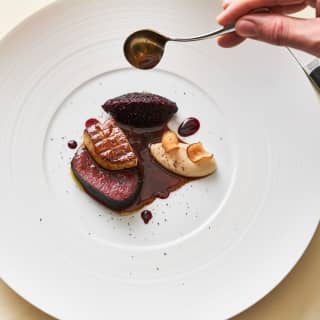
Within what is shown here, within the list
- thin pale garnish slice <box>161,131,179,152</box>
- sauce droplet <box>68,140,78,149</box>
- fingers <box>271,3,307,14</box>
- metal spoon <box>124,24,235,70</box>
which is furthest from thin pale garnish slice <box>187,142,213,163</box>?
fingers <box>271,3,307,14</box>

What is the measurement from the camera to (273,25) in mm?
1812

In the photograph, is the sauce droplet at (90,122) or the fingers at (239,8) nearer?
the fingers at (239,8)

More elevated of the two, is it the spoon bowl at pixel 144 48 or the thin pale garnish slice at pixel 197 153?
the spoon bowl at pixel 144 48

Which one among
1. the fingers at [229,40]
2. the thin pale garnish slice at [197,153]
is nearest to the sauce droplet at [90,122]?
the thin pale garnish slice at [197,153]

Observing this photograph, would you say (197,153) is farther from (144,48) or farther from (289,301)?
(289,301)

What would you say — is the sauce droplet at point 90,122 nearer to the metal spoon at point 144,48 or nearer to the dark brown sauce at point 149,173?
the dark brown sauce at point 149,173

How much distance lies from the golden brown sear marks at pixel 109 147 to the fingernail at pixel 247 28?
0.67 metres

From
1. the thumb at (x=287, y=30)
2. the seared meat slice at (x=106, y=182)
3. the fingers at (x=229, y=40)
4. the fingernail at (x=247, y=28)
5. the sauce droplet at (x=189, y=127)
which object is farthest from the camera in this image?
the sauce droplet at (x=189, y=127)

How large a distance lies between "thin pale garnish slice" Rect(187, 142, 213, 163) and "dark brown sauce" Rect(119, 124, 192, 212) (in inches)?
3.9

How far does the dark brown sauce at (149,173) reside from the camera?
2.27 metres

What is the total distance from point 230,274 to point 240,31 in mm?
906

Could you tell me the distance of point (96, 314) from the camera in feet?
6.73

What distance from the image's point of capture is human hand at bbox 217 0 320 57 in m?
1.78

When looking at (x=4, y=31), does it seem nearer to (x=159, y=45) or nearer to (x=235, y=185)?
(x=159, y=45)
